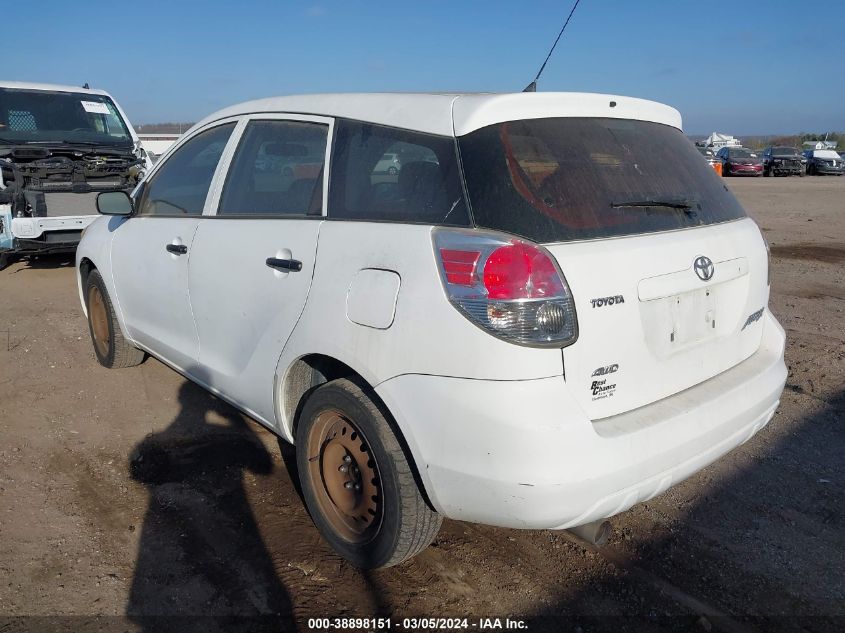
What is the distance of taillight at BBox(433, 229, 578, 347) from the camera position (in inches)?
91.6

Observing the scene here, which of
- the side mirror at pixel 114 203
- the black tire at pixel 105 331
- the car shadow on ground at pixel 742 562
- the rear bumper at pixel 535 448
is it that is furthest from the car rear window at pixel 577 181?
the black tire at pixel 105 331

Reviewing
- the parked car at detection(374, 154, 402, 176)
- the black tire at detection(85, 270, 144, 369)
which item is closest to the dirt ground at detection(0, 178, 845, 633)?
the black tire at detection(85, 270, 144, 369)

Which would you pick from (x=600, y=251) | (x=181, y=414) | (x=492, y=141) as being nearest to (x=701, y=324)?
(x=600, y=251)

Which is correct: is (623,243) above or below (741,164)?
above

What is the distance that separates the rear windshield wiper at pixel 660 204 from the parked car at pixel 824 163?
38.9 meters

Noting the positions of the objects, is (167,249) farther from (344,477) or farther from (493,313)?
(493,313)

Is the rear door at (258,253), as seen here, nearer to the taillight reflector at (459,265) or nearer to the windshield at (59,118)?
the taillight reflector at (459,265)

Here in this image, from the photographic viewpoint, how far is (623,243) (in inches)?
99.5

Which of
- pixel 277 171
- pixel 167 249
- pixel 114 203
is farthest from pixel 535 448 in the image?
pixel 114 203

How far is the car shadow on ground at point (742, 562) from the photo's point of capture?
2.69 m

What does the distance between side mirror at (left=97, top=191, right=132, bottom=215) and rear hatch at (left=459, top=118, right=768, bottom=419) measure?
8.93 feet

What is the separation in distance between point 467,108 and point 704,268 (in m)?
1.07

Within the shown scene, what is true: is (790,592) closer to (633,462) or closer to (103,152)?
(633,462)

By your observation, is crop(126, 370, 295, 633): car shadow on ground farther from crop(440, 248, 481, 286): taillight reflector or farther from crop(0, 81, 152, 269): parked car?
crop(0, 81, 152, 269): parked car
